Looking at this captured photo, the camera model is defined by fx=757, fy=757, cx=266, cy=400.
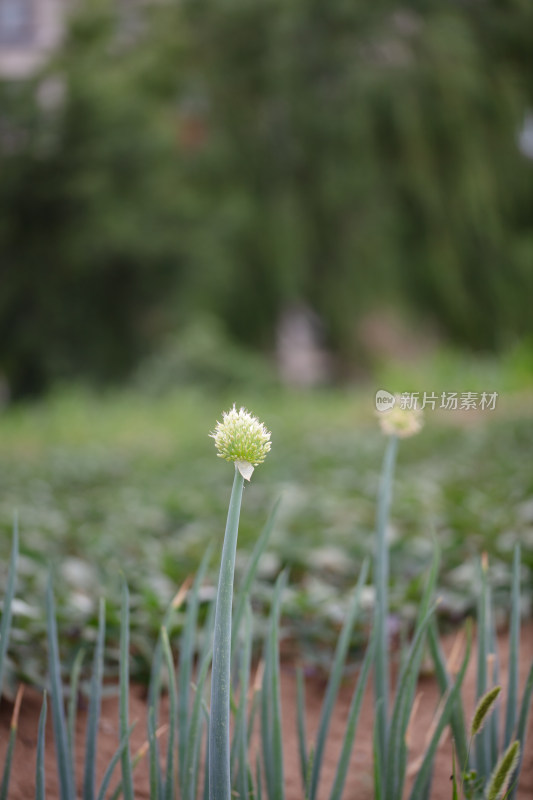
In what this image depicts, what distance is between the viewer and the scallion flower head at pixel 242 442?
61 cm

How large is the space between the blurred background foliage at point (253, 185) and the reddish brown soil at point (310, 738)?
7.32 metres

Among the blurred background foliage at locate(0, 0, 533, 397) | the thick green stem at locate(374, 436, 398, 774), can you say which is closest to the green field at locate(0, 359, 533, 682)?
the thick green stem at locate(374, 436, 398, 774)

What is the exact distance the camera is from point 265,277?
34.9 ft

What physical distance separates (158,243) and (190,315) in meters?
0.96

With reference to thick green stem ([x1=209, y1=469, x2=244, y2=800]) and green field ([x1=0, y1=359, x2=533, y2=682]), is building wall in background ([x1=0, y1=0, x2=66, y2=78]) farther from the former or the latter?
thick green stem ([x1=209, y1=469, x2=244, y2=800])

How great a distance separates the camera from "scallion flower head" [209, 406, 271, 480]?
614mm

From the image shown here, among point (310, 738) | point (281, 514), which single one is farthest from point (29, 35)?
point (310, 738)

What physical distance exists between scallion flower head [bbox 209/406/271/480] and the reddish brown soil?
606 millimetres

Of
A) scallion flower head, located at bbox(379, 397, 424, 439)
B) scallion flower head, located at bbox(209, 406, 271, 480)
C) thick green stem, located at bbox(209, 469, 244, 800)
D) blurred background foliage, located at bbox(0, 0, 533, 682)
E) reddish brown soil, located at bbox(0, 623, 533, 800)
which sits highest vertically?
blurred background foliage, located at bbox(0, 0, 533, 682)

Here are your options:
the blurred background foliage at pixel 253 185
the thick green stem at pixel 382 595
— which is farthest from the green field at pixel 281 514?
the blurred background foliage at pixel 253 185

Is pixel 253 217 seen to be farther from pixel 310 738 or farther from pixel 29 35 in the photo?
pixel 310 738

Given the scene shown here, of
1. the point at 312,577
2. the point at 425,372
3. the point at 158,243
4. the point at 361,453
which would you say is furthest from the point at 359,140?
the point at 312,577

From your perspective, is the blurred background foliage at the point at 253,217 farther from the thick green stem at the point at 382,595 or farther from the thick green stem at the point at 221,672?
the thick green stem at the point at 221,672

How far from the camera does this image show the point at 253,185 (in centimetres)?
1070
